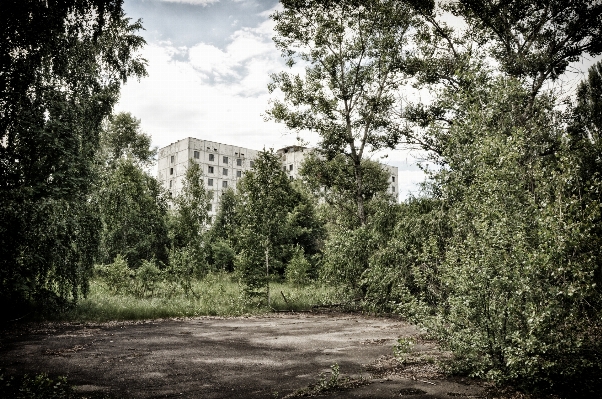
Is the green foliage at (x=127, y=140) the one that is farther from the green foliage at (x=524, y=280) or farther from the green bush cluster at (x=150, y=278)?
the green foliage at (x=524, y=280)

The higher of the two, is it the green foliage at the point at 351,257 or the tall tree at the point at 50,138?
the tall tree at the point at 50,138

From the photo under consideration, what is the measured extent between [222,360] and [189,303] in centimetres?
942

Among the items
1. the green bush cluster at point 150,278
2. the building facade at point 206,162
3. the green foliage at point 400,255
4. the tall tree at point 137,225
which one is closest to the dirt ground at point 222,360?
the green foliage at point 400,255

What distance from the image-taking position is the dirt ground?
619 cm

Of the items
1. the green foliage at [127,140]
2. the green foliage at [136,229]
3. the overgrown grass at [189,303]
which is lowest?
the overgrown grass at [189,303]

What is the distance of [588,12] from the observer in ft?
43.4

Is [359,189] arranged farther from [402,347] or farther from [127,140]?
[127,140]

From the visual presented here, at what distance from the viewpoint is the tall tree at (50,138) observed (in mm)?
9625

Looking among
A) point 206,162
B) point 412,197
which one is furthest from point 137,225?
point 206,162

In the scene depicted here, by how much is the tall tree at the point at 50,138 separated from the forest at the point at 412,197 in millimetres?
61

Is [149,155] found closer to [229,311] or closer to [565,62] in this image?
[229,311]

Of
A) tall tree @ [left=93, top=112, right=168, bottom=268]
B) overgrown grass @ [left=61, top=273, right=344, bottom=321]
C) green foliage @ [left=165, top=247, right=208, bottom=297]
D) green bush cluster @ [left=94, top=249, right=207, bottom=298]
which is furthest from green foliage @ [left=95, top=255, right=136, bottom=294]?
tall tree @ [left=93, top=112, right=168, bottom=268]

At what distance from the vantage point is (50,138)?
12.3 meters

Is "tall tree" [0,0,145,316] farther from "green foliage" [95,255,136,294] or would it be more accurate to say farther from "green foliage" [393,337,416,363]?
"green foliage" [393,337,416,363]
